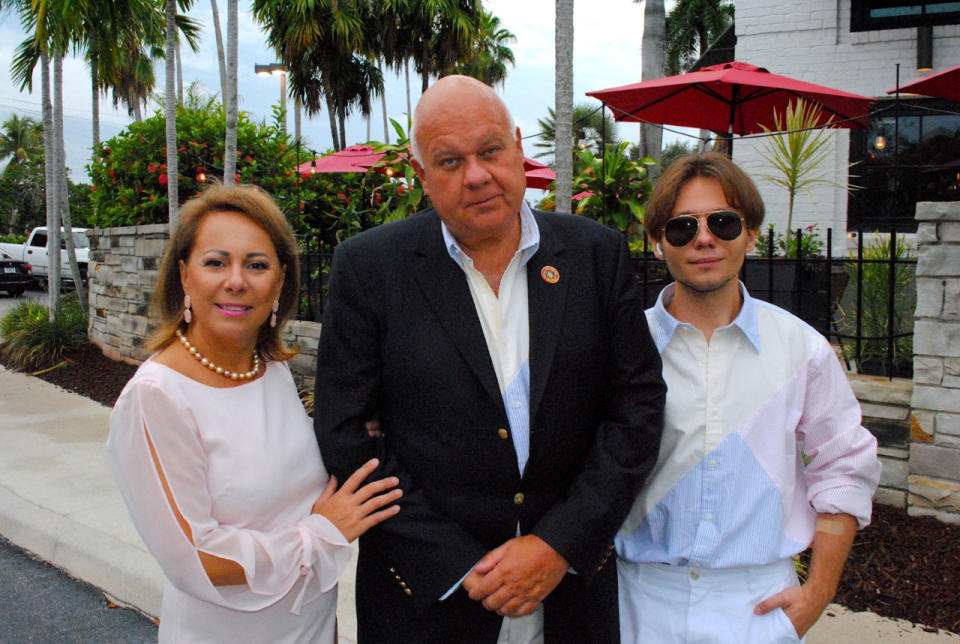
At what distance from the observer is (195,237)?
193 cm

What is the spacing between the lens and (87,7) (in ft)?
28.4

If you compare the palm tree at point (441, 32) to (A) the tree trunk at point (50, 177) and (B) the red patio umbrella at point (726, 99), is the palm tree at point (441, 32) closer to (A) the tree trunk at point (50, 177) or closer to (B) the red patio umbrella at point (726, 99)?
(A) the tree trunk at point (50, 177)

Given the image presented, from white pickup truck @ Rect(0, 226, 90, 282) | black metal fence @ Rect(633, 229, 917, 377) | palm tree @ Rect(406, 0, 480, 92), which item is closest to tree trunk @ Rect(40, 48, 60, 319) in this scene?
black metal fence @ Rect(633, 229, 917, 377)

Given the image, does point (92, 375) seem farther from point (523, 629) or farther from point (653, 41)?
point (653, 41)

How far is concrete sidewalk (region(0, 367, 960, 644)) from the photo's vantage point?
294 centimetres

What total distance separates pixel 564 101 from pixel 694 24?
26.1 metres

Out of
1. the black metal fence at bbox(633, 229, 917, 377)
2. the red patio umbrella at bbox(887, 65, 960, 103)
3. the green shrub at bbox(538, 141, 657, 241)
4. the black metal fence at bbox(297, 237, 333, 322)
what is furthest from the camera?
the black metal fence at bbox(297, 237, 333, 322)

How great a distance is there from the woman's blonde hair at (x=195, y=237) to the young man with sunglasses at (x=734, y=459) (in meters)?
1.02

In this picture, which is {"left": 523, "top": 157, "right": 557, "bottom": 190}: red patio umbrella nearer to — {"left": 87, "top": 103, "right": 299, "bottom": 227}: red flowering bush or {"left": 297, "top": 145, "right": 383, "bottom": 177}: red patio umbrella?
{"left": 297, "top": 145, "right": 383, "bottom": 177}: red patio umbrella

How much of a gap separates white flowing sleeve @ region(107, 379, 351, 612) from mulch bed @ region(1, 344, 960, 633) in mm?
2495

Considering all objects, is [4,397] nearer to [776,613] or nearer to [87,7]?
[87,7]

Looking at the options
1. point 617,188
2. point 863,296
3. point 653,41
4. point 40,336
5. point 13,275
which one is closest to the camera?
point 863,296

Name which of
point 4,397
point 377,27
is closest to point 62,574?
point 4,397

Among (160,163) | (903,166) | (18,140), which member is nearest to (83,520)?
(160,163)
